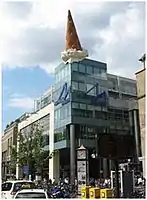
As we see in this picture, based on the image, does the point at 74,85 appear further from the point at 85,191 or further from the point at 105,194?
the point at 105,194

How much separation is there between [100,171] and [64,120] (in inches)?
272

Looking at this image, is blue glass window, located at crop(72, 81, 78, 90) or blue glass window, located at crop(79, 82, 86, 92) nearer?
blue glass window, located at crop(72, 81, 78, 90)

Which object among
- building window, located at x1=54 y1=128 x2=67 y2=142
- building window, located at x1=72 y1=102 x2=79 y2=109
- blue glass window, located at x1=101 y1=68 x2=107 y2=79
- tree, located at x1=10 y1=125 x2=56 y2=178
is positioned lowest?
tree, located at x1=10 y1=125 x2=56 y2=178

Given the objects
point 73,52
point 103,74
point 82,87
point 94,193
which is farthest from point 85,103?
point 94,193

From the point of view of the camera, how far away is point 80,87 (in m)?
40.1

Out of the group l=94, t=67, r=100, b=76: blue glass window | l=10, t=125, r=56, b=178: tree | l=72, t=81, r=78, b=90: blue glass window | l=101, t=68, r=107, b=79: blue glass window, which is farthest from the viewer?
l=101, t=68, r=107, b=79: blue glass window

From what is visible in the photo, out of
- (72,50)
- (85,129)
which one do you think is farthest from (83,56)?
(85,129)

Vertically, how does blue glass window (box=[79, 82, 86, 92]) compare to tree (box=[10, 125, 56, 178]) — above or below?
above

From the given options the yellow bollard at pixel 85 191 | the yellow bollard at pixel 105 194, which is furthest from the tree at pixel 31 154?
the yellow bollard at pixel 105 194

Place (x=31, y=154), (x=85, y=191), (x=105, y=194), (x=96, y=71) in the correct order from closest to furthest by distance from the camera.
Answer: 1. (x=105, y=194)
2. (x=85, y=191)
3. (x=31, y=154)
4. (x=96, y=71)

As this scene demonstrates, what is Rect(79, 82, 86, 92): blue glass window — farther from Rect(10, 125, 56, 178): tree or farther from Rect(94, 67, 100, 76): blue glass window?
Rect(10, 125, 56, 178): tree

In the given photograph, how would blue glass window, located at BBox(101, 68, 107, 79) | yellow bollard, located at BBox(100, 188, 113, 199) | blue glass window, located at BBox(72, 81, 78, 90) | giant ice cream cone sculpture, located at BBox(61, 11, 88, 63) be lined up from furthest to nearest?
1. blue glass window, located at BBox(101, 68, 107, 79)
2. giant ice cream cone sculpture, located at BBox(61, 11, 88, 63)
3. blue glass window, located at BBox(72, 81, 78, 90)
4. yellow bollard, located at BBox(100, 188, 113, 199)

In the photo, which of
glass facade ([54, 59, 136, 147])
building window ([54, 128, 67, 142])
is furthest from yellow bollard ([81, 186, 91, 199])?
building window ([54, 128, 67, 142])

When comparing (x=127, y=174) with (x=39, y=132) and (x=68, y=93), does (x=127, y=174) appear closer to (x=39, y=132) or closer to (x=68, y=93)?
(x=39, y=132)
